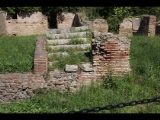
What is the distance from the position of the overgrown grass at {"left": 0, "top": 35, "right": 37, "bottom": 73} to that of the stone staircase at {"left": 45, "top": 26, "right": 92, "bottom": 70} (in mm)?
548

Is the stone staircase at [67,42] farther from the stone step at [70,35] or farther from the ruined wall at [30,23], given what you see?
the ruined wall at [30,23]

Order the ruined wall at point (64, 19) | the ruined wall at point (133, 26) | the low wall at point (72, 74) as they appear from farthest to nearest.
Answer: the ruined wall at point (64, 19) < the ruined wall at point (133, 26) < the low wall at point (72, 74)

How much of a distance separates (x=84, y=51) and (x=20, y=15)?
844 centimetres

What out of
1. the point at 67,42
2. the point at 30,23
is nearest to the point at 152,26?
the point at 67,42

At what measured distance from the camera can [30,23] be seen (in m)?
15.5

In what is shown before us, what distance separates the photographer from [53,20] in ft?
54.7

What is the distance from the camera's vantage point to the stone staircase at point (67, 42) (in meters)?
7.66

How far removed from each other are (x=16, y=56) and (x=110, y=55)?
2541 mm

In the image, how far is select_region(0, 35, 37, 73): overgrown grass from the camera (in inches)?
263

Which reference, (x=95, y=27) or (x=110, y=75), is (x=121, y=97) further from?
(x=95, y=27)

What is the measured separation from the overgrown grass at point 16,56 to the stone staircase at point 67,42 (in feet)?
1.80

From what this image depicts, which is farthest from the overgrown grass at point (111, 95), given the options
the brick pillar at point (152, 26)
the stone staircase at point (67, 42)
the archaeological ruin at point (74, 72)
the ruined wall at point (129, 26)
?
the ruined wall at point (129, 26)

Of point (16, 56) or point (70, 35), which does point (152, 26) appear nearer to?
point (70, 35)
